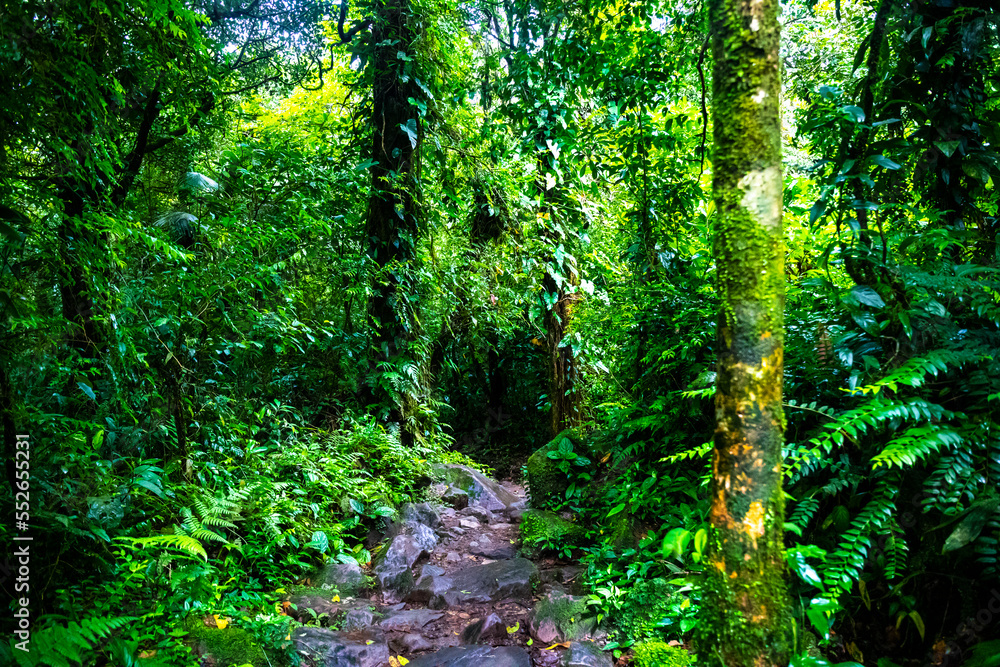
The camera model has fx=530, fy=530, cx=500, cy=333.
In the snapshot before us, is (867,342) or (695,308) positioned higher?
(695,308)

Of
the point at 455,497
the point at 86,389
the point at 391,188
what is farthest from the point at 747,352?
the point at 391,188

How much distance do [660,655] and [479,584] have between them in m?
1.99

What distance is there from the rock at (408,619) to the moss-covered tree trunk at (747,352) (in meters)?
2.54

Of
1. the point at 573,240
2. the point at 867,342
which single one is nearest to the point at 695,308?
the point at 867,342

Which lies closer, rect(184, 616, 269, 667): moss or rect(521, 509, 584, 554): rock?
rect(184, 616, 269, 667): moss

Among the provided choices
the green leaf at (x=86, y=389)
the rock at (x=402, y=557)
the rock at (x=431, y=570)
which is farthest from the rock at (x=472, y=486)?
the green leaf at (x=86, y=389)

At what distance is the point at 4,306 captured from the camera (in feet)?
10.0

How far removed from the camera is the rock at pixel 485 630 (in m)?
3.75

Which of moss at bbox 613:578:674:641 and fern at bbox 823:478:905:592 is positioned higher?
fern at bbox 823:478:905:592

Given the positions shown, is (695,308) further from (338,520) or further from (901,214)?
(338,520)

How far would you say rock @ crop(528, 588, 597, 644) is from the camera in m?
3.48

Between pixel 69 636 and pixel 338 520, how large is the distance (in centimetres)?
288

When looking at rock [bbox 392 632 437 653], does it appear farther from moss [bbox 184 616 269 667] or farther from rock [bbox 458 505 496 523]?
rock [bbox 458 505 496 523]

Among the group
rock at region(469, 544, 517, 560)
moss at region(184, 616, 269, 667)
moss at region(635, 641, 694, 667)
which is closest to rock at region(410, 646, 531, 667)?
moss at region(635, 641, 694, 667)
